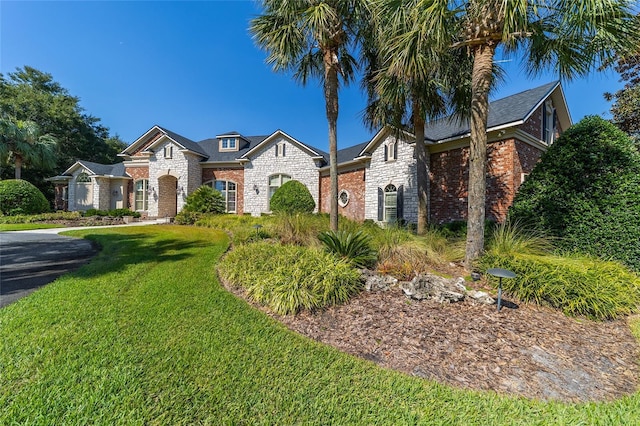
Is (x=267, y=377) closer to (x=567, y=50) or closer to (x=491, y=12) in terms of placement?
(x=491, y=12)

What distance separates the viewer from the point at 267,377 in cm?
260

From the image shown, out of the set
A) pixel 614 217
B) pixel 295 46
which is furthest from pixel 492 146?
pixel 295 46

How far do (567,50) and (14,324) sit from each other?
38.1ft

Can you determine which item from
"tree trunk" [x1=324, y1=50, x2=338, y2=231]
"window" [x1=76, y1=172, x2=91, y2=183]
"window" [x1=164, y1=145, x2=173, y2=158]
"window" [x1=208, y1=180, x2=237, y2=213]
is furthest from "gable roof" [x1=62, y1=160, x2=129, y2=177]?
"tree trunk" [x1=324, y1=50, x2=338, y2=231]

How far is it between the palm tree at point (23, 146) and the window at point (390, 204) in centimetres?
2864

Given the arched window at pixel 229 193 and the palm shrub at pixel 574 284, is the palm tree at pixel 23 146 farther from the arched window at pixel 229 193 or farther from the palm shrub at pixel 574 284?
the palm shrub at pixel 574 284

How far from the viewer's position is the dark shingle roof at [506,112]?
9773mm

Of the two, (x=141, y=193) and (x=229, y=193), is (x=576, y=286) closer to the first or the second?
(x=229, y=193)

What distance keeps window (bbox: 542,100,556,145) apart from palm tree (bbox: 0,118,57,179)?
35.5 m

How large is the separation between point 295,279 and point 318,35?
6.74 m

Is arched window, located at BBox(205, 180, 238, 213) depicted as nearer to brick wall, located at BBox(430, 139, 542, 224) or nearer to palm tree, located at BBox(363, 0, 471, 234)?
palm tree, located at BBox(363, 0, 471, 234)

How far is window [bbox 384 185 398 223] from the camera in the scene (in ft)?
43.4

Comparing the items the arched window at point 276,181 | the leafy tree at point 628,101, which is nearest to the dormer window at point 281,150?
the arched window at point 276,181

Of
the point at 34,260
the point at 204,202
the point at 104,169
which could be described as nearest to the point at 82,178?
the point at 104,169
